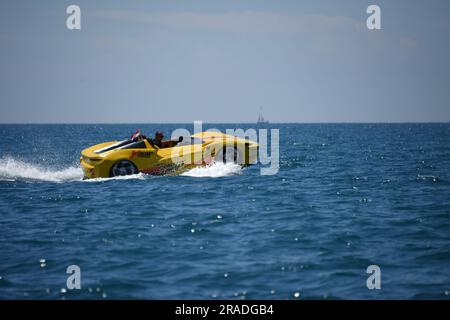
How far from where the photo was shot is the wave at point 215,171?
20156mm

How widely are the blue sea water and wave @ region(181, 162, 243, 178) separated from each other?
2.38ft

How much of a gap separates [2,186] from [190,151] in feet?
20.8

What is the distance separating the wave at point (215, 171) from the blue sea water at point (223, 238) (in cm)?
73

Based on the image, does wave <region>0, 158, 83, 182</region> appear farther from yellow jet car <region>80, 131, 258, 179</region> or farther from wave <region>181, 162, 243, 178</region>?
wave <region>181, 162, 243, 178</region>

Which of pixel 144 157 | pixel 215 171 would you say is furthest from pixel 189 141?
pixel 144 157

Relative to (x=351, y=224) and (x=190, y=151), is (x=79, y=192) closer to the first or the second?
(x=190, y=151)

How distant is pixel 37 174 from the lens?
72.9 ft

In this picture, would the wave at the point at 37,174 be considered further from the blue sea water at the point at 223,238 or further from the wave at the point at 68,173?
the blue sea water at the point at 223,238

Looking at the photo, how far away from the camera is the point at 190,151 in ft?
63.6

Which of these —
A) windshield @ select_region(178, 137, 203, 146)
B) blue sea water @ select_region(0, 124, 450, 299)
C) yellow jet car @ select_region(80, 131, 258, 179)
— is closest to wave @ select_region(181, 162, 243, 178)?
yellow jet car @ select_region(80, 131, 258, 179)

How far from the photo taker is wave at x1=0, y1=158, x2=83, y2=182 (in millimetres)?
21078

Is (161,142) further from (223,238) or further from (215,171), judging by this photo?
(223,238)
